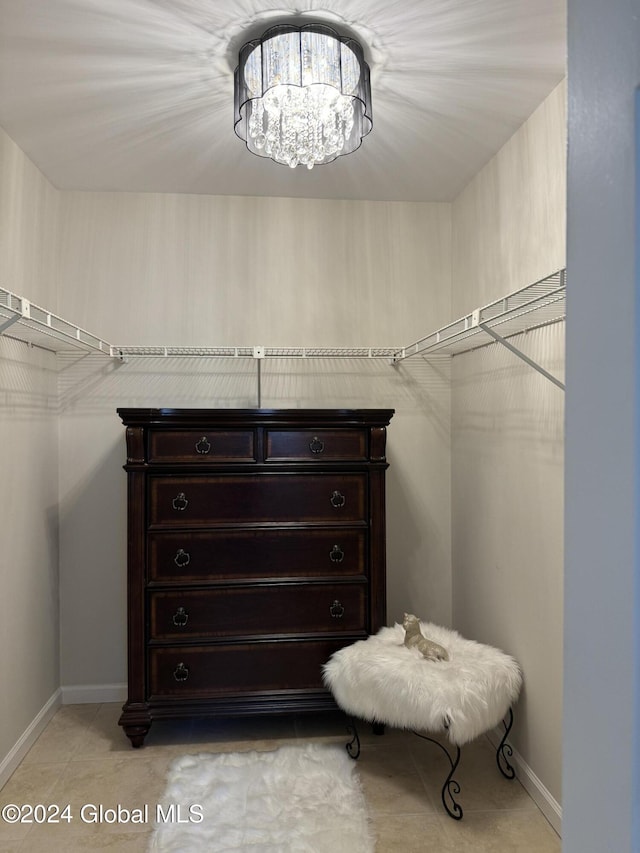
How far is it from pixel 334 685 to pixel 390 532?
96 cm

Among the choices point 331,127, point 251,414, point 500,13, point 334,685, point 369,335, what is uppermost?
point 500,13

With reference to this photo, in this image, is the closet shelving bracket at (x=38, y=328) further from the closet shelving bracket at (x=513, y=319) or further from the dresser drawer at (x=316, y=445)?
the closet shelving bracket at (x=513, y=319)

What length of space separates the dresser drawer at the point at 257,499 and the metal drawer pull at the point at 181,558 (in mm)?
109

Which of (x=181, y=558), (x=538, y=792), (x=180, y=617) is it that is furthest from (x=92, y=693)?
(x=538, y=792)

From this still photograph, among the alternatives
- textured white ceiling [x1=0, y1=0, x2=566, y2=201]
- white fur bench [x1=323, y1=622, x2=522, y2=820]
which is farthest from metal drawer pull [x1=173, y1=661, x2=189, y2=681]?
textured white ceiling [x1=0, y1=0, x2=566, y2=201]

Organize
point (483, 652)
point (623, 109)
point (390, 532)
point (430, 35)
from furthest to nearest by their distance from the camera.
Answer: point (390, 532) → point (483, 652) → point (430, 35) → point (623, 109)

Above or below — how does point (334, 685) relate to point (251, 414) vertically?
below

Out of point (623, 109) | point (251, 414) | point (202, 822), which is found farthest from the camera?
point (251, 414)

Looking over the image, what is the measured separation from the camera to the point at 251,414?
2.49 metres

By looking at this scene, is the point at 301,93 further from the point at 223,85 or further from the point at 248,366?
the point at 248,366

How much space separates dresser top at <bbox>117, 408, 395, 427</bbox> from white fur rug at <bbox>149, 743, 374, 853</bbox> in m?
1.31

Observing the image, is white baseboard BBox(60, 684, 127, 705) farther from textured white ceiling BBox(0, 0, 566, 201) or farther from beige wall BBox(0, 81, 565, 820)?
textured white ceiling BBox(0, 0, 566, 201)

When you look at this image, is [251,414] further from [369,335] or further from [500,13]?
[500,13]

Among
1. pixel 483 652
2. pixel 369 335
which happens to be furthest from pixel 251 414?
pixel 483 652
